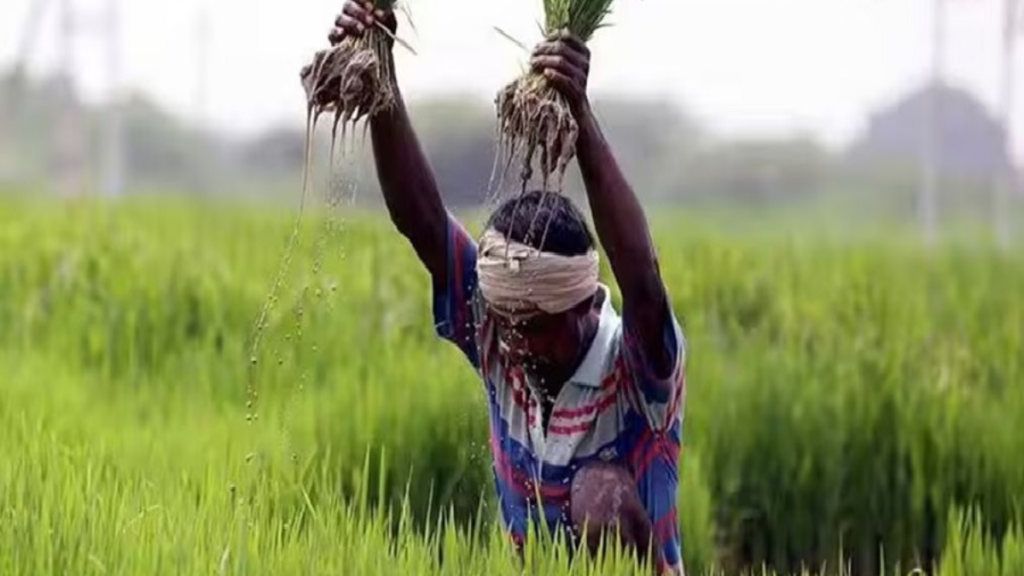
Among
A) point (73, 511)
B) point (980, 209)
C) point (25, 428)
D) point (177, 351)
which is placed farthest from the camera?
point (980, 209)

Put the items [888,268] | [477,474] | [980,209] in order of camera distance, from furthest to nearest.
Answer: [980,209], [888,268], [477,474]

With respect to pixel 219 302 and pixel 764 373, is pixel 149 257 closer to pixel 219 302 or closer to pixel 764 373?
pixel 219 302

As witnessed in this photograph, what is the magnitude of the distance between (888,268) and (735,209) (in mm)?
5139

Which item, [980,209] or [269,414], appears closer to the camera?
[269,414]

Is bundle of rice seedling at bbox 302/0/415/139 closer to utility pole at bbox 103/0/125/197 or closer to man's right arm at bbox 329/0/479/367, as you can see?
man's right arm at bbox 329/0/479/367

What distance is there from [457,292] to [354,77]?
37cm

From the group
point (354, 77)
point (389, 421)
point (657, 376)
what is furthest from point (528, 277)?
point (389, 421)

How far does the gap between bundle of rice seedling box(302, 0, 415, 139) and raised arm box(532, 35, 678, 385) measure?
0.73 feet

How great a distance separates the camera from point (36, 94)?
1300 cm

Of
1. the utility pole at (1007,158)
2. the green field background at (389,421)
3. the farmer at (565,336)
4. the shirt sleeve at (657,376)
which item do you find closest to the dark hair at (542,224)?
the farmer at (565,336)

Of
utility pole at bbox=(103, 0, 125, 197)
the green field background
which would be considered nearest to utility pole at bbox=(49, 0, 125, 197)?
utility pole at bbox=(103, 0, 125, 197)

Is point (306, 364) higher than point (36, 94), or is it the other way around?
point (36, 94)

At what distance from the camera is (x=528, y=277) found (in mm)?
2158

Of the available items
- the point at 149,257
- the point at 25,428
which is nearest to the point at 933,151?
the point at 149,257
